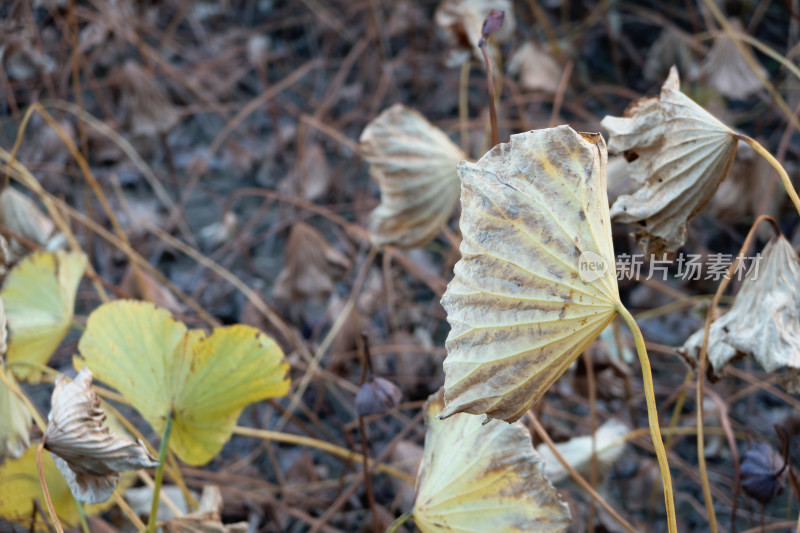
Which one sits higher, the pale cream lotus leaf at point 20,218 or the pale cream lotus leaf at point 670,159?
the pale cream lotus leaf at point 670,159

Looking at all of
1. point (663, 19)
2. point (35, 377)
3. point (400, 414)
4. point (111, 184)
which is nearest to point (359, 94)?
point (111, 184)

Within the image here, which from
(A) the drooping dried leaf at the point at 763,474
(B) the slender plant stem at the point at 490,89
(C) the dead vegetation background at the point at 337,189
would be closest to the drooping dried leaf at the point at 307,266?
(C) the dead vegetation background at the point at 337,189

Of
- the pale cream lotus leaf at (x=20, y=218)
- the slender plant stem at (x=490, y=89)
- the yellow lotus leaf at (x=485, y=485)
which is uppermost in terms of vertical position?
the slender plant stem at (x=490, y=89)

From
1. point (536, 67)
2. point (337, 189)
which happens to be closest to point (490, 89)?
point (536, 67)

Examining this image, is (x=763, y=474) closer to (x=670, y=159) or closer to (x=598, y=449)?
(x=598, y=449)

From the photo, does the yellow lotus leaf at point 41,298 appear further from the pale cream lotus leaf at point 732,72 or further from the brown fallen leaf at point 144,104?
the pale cream lotus leaf at point 732,72

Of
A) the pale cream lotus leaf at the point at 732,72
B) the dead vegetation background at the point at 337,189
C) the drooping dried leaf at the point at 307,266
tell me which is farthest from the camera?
the pale cream lotus leaf at the point at 732,72

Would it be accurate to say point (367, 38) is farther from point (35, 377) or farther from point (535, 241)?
point (535, 241)
